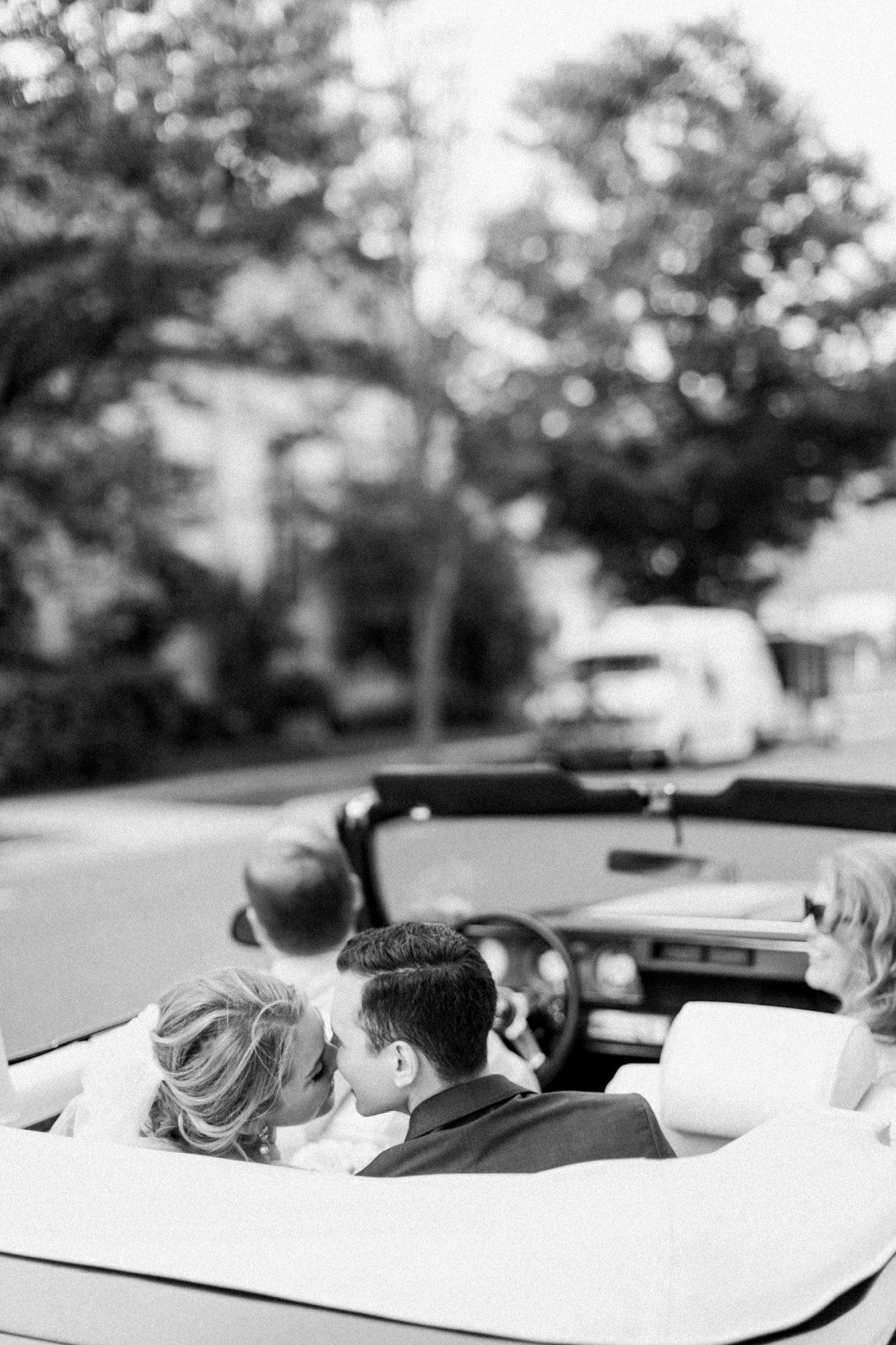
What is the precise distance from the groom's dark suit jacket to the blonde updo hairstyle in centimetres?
75

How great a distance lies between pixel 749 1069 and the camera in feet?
7.83

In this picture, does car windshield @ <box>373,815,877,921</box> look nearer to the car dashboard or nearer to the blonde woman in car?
the car dashboard

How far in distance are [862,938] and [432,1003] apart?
1017 mm

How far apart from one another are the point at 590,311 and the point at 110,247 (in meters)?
7.71

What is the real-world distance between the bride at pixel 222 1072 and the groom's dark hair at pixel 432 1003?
0.13 metres

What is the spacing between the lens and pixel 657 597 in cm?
2861

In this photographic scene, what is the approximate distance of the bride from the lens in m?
2.19

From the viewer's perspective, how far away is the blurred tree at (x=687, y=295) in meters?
20.0

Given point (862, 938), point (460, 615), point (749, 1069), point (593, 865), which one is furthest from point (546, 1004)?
point (460, 615)

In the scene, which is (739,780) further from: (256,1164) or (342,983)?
(256,1164)

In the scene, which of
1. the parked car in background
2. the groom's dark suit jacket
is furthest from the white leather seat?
the parked car in background

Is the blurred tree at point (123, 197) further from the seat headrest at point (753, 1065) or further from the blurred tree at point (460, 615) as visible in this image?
the seat headrest at point (753, 1065)

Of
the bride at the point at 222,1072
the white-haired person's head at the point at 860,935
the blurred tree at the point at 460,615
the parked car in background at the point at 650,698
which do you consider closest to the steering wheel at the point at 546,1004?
the white-haired person's head at the point at 860,935

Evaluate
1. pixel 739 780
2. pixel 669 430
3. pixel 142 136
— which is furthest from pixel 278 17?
pixel 739 780
